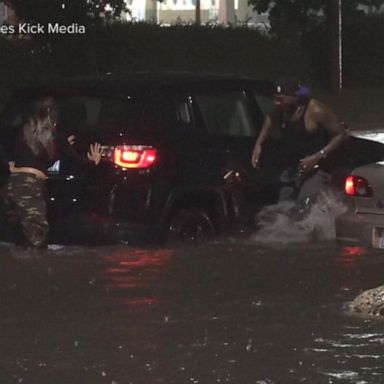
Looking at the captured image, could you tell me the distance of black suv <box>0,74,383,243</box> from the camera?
9.66 m

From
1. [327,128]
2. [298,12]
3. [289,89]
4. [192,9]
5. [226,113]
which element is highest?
[192,9]

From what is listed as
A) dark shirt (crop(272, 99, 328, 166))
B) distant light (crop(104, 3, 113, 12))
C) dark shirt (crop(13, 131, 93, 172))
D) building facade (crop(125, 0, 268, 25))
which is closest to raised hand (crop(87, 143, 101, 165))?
dark shirt (crop(13, 131, 93, 172))

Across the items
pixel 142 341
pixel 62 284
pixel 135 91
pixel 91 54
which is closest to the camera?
pixel 142 341

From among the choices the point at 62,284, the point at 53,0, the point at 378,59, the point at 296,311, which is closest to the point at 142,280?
the point at 62,284

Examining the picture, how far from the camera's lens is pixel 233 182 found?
33.9ft

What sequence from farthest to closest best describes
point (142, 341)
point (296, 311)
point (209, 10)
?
point (209, 10)
point (296, 311)
point (142, 341)

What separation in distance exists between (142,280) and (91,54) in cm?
1850

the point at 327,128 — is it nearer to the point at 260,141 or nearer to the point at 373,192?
the point at 260,141

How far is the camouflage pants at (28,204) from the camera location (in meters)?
9.85

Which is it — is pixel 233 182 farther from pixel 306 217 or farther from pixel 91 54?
pixel 91 54

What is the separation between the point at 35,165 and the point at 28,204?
322mm

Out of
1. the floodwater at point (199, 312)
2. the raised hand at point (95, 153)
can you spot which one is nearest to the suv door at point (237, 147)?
the floodwater at point (199, 312)

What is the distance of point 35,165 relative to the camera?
32.3ft

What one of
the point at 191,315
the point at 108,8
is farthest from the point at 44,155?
the point at 108,8
